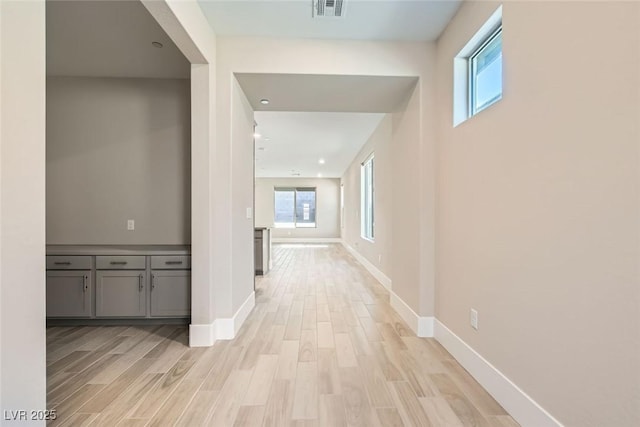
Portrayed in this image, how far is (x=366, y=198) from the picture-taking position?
7203mm

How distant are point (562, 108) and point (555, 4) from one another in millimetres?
496

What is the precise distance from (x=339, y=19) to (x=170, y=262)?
2.59m

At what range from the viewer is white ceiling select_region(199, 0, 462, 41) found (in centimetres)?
221

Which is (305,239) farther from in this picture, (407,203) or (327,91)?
(327,91)

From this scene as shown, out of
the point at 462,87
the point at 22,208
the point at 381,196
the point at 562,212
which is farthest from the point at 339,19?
the point at 381,196

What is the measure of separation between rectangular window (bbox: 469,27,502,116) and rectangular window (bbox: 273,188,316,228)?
10136mm

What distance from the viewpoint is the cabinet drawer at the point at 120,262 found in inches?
112

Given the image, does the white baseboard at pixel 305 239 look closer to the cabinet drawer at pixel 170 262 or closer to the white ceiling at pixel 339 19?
the cabinet drawer at pixel 170 262

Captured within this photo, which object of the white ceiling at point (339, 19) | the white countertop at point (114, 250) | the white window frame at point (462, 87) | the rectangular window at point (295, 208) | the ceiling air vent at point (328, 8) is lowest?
the white countertop at point (114, 250)

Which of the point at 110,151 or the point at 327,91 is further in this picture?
the point at 110,151

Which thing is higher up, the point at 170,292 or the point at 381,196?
the point at 381,196

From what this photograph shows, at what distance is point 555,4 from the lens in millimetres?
1375

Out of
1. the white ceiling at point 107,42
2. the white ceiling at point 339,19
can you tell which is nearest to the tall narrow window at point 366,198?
the white ceiling at point 339,19

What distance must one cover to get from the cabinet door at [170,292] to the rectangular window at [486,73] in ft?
9.48
